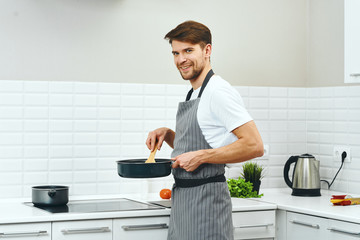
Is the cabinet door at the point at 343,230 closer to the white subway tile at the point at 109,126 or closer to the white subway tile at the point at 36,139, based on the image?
the white subway tile at the point at 109,126

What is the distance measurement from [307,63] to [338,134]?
2.08 feet

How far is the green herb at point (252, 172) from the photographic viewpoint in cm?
353

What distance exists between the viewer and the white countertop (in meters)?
2.63

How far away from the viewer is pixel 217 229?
240 centimetres

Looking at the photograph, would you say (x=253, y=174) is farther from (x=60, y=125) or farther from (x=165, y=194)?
(x=60, y=125)

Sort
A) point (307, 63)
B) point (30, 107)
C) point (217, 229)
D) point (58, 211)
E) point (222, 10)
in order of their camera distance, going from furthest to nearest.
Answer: point (307, 63) → point (222, 10) → point (30, 107) → point (58, 211) → point (217, 229)

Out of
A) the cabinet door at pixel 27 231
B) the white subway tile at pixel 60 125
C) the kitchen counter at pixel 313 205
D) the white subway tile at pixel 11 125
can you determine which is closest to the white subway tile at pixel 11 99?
the white subway tile at pixel 11 125

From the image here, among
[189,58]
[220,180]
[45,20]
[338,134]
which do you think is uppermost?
[45,20]

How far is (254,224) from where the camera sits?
3.05 meters

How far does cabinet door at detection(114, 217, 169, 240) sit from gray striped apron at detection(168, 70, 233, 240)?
1.16ft

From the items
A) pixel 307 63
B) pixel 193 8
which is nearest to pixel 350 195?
pixel 307 63

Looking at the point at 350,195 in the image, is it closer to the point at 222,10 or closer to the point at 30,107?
the point at 222,10

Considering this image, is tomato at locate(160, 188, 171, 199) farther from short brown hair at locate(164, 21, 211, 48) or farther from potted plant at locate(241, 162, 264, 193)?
short brown hair at locate(164, 21, 211, 48)

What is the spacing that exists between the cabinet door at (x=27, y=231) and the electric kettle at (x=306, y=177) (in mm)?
1634
